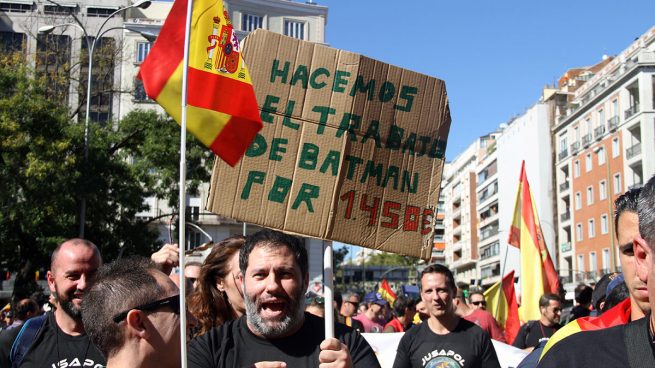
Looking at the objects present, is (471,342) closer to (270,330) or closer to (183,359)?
(270,330)

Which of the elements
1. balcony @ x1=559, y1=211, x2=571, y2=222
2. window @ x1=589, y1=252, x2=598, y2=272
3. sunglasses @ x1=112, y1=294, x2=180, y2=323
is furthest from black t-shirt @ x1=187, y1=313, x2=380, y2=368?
balcony @ x1=559, y1=211, x2=571, y2=222

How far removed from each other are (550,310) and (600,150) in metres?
54.4

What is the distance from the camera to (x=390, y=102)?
4328mm

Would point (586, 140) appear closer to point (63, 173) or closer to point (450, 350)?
point (63, 173)

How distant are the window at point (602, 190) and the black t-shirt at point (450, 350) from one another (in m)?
56.1

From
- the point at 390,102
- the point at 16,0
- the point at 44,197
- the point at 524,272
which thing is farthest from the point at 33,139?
the point at 16,0

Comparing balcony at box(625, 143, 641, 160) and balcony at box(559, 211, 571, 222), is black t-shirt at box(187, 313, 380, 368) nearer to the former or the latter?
balcony at box(625, 143, 641, 160)

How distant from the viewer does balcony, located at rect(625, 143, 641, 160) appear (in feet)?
181

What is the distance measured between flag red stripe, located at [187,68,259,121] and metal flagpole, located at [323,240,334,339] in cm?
70

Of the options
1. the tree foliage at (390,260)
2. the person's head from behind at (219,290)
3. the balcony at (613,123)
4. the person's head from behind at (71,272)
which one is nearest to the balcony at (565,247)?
the balcony at (613,123)

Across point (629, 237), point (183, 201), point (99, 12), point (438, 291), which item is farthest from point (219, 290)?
point (99, 12)

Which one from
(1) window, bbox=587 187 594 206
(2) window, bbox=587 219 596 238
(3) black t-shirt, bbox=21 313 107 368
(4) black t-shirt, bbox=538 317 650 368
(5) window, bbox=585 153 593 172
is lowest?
(3) black t-shirt, bbox=21 313 107 368

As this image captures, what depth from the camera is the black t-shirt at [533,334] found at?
9.45 m

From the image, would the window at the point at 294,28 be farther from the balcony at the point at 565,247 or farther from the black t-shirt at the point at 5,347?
the black t-shirt at the point at 5,347
